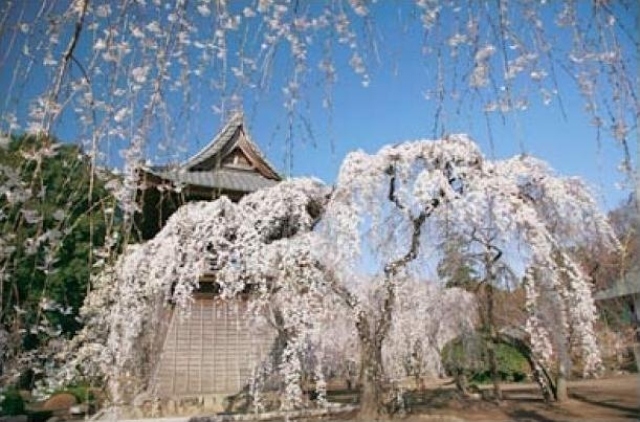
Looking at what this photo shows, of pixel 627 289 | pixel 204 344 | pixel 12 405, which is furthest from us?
pixel 627 289

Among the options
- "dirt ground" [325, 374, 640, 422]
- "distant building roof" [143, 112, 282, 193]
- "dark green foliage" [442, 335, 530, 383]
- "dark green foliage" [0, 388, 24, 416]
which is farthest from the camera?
"dark green foliage" [442, 335, 530, 383]

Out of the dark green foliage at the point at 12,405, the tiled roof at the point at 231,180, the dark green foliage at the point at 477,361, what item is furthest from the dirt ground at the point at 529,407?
the dark green foliage at the point at 12,405

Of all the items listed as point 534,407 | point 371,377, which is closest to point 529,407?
point 534,407

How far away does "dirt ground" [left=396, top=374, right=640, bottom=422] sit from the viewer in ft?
26.6

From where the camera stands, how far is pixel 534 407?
9305 mm

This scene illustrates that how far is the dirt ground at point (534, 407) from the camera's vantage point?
8102mm

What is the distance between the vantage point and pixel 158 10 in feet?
5.43

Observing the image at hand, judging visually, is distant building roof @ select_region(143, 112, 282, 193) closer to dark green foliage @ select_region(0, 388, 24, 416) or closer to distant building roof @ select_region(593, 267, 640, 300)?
dark green foliage @ select_region(0, 388, 24, 416)

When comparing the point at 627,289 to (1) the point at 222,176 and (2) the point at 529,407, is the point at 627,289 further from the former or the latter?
(1) the point at 222,176

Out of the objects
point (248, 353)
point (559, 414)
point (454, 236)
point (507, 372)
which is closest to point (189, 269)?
point (248, 353)

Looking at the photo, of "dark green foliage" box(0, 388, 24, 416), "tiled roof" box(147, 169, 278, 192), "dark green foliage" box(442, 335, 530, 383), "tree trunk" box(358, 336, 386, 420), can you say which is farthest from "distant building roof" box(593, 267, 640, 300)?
"dark green foliage" box(0, 388, 24, 416)

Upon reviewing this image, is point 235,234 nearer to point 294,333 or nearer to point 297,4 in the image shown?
point 294,333

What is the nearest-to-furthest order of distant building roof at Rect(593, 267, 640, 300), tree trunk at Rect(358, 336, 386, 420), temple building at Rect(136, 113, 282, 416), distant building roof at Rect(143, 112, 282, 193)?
tree trunk at Rect(358, 336, 386, 420) < temple building at Rect(136, 113, 282, 416) < distant building roof at Rect(143, 112, 282, 193) < distant building roof at Rect(593, 267, 640, 300)

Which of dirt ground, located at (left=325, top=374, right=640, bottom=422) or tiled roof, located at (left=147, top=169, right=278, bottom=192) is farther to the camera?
tiled roof, located at (left=147, top=169, right=278, bottom=192)
